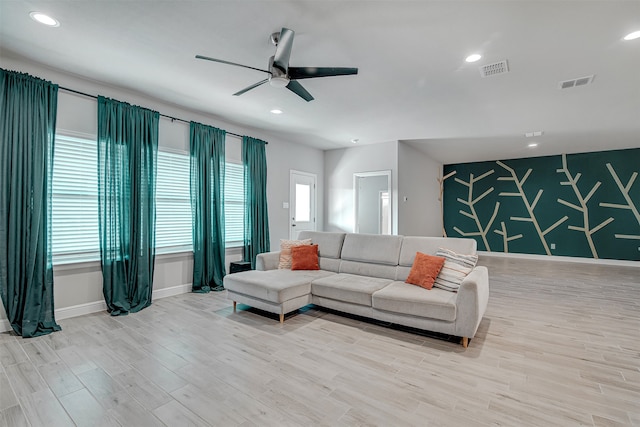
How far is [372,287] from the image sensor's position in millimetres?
3367

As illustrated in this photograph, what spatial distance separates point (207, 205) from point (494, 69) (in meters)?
4.33

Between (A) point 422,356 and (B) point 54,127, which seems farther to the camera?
(B) point 54,127

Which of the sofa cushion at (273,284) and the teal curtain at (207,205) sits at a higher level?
the teal curtain at (207,205)

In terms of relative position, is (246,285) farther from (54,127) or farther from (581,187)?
(581,187)

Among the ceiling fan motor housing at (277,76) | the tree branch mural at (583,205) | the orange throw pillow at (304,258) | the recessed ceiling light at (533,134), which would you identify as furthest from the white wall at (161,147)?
the tree branch mural at (583,205)

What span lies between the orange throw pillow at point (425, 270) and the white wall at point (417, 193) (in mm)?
3075

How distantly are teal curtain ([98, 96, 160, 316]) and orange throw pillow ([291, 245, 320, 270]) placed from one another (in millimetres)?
1970

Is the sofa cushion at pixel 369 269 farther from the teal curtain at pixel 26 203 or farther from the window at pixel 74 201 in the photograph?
the teal curtain at pixel 26 203

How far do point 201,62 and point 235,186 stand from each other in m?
2.53

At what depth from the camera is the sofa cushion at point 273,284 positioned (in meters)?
3.36

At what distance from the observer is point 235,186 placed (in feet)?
17.9

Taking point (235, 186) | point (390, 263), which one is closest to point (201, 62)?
point (235, 186)

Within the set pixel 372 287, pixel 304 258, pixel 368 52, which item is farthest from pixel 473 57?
pixel 304 258

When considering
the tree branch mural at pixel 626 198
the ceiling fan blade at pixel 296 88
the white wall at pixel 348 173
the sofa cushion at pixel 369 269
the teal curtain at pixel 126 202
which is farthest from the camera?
the tree branch mural at pixel 626 198
